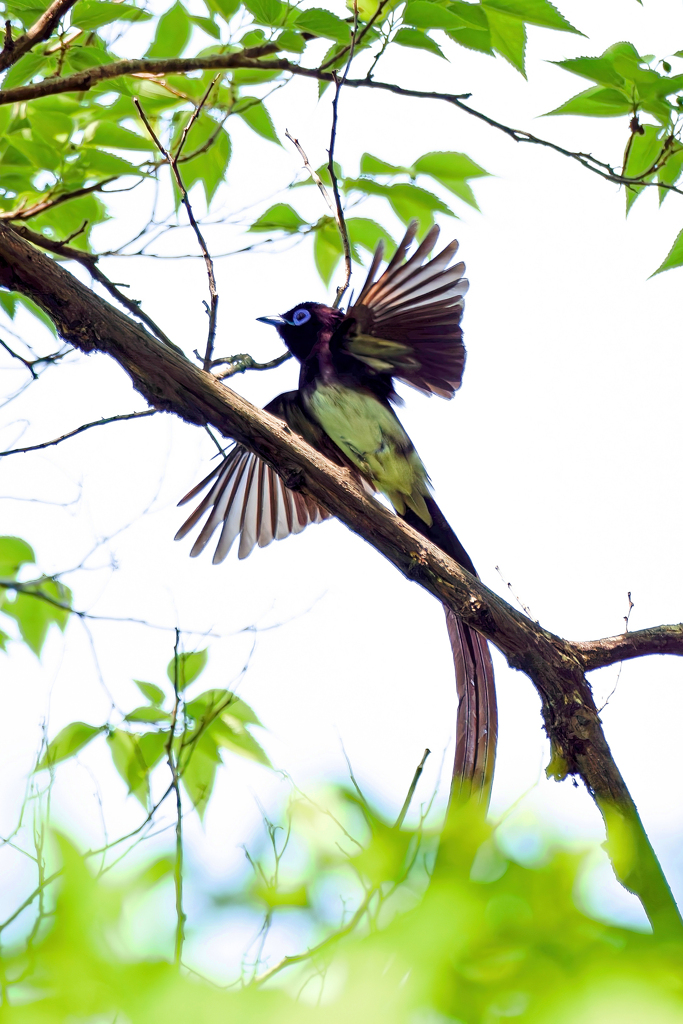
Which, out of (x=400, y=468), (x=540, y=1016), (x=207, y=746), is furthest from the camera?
(x=400, y=468)

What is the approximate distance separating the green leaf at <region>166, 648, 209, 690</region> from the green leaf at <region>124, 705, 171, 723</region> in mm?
65

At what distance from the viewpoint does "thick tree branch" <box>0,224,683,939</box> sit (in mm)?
1566

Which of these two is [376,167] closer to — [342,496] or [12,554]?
[342,496]

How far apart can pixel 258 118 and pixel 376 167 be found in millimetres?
288

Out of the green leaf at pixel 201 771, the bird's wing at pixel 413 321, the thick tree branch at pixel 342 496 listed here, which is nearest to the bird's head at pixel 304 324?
the bird's wing at pixel 413 321

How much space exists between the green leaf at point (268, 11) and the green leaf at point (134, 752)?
1.32 meters

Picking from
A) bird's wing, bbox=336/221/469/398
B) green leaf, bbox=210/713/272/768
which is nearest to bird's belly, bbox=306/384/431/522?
bird's wing, bbox=336/221/469/398

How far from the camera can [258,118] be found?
6.28 feet

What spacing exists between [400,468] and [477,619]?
957 mm

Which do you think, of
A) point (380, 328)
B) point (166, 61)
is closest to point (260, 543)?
point (380, 328)

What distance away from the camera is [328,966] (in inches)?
13.6

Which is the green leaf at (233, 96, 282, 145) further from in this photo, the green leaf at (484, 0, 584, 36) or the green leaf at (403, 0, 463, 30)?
the green leaf at (484, 0, 584, 36)

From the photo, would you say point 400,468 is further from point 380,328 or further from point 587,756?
point 587,756

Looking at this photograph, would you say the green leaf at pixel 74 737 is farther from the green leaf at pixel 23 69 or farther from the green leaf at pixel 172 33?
the green leaf at pixel 172 33
